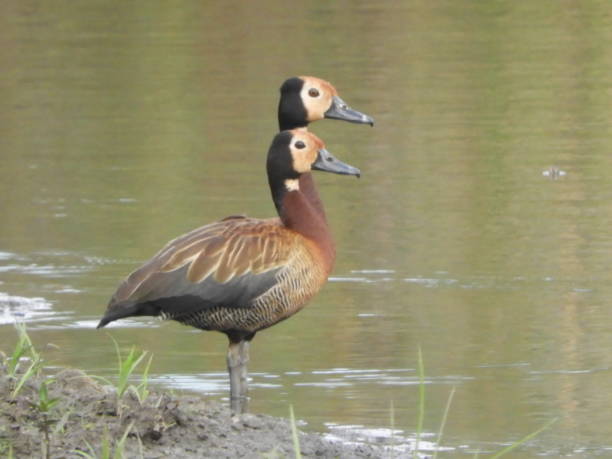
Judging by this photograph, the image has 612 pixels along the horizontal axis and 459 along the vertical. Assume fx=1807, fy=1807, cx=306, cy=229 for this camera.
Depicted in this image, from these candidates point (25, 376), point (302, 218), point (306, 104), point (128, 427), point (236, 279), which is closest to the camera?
point (128, 427)

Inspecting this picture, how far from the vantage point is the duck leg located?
317 inches

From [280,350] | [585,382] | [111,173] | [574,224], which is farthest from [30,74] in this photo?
[585,382]

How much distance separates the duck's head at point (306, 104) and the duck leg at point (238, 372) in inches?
62.8

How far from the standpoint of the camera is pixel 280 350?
9023mm

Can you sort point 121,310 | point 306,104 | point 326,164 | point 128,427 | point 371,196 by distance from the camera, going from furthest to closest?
point 371,196 → point 306,104 → point 326,164 → point 121,310 → point 128,427

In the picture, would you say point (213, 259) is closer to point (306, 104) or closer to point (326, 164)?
point (326, 164)

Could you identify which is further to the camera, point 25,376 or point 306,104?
point 306,104

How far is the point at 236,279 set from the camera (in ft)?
26.2

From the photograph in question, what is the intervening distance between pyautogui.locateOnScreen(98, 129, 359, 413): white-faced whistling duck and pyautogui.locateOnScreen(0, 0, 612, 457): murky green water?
371 millimetres

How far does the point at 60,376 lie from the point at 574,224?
5.59m

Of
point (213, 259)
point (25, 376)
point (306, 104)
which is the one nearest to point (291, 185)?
point (213, 259)

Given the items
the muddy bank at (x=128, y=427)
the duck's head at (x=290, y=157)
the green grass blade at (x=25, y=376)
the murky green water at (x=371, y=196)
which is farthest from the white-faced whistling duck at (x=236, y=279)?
the green grass blade at (x=25, y=376)

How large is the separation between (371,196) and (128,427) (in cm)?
678

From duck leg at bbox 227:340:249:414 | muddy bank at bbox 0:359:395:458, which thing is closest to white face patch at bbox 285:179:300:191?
duck leg at bbox 227:340:249:414
